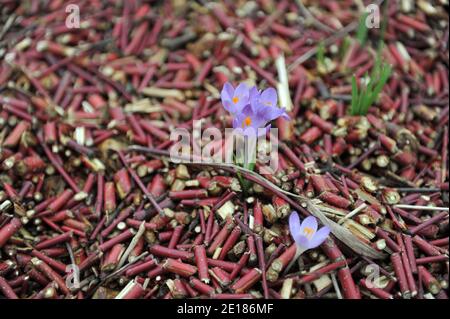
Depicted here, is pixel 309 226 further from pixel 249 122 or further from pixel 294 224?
pixel 249 122

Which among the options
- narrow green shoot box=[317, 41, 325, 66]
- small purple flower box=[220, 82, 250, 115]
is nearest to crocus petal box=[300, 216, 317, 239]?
small purple flower box=[220, 82, 250, 115]

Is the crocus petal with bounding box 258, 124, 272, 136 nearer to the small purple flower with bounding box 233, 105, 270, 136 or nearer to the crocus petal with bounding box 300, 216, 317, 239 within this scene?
the small purple flower with bounding box 233, 105, 270, 136
